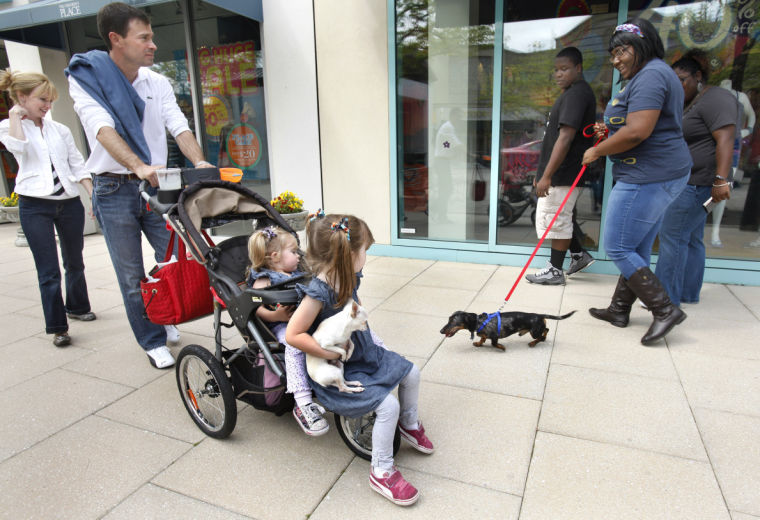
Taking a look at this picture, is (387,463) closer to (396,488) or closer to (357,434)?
(396,488)

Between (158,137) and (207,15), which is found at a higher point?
(207,15)

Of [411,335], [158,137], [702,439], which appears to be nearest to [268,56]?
[158,137]

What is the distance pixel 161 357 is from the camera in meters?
3.44

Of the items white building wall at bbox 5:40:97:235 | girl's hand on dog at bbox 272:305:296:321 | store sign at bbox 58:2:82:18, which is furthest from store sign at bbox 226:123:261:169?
girl's hand on dog at bbox 272:305:296:321

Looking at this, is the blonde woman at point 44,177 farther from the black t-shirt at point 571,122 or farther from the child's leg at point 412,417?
the black t-shirt at point 571,122

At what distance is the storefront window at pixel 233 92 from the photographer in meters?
6.84

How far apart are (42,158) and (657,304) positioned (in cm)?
477

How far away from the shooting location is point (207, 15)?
686 cm

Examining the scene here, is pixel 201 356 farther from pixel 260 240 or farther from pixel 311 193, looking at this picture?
pixel 311 193

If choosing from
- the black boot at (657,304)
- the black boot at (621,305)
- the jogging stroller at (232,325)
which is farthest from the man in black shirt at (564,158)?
the jogging stroller at (232,325)

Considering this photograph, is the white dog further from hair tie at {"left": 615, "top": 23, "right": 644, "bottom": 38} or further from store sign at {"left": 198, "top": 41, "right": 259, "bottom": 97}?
store sign at {"left": 198, "top": 41, "right": 259, "bottom": 97}

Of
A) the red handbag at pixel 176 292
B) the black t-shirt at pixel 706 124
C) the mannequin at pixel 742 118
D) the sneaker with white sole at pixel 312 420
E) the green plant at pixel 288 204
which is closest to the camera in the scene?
the sneaker with white sole at pixel 312 420

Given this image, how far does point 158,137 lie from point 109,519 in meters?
2.40

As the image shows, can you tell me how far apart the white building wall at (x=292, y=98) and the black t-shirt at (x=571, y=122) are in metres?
3.00
